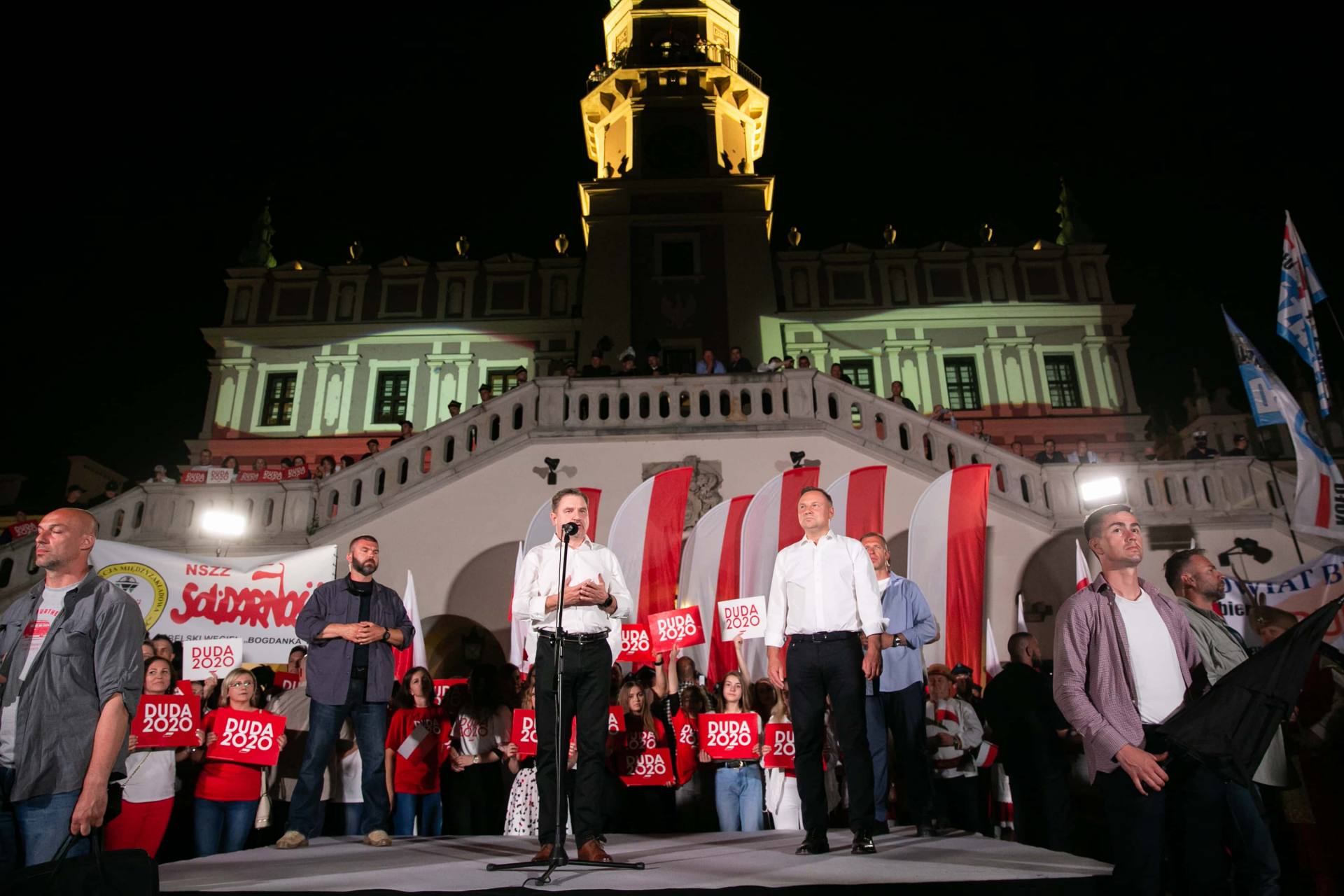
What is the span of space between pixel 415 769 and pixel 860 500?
22.9 feet


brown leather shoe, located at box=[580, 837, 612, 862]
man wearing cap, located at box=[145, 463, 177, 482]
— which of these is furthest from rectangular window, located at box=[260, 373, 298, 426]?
brown leather shoe, located at box=[580, 837, 612, 862]

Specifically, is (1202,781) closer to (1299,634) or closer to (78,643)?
(1299,634)

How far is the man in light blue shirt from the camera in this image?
6250mm

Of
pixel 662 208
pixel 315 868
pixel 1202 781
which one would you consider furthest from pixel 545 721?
pixel 662 208

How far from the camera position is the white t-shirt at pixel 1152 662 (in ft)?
12.9

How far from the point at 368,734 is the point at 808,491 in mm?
3449

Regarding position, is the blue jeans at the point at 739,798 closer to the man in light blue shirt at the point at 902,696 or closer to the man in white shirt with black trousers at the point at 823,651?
the man in light blue shirt at the point at 902,696

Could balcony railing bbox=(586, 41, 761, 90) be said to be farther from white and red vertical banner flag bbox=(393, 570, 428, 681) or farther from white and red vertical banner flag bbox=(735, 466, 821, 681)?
white and red vertical banner flag bbox=(393, 570, 428, 681)

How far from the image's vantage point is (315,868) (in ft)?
14.9

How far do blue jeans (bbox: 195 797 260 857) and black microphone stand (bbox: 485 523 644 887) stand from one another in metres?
3.49

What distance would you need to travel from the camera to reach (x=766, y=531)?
12.1 metres

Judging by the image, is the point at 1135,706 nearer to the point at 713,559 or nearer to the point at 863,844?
the point at 863,844

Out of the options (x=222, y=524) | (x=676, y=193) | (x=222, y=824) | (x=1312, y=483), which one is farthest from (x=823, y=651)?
(x=676, y=193)

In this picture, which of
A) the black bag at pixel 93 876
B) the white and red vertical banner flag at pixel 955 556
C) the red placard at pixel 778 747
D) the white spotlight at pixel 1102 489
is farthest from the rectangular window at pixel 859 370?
the black bag at pixel 93 876
